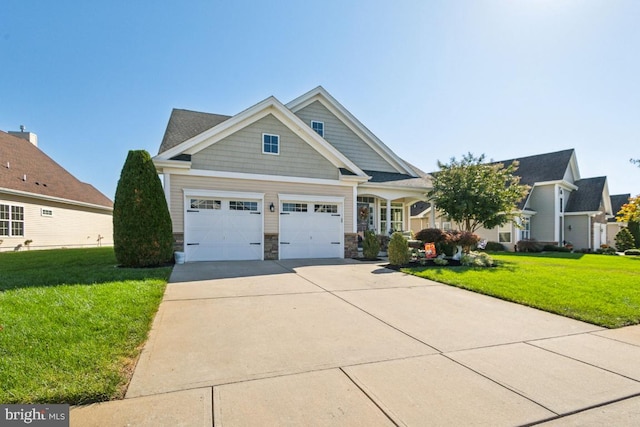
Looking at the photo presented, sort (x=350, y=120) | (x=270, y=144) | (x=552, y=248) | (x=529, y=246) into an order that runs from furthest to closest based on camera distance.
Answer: (x=552, y=248), (x=529, y=246), (x=350, y=120), (x=270, y=144)

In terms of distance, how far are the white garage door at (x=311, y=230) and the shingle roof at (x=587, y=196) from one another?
69.7ft

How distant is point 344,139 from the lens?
1706 centimetres

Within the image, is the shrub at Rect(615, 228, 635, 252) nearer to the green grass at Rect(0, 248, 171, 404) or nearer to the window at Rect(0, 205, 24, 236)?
the green grass at Rect(0, 248, 171, 404)

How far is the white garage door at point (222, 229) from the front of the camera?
11234 mm

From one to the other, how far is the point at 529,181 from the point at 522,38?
60.5ft

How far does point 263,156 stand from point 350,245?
5.14 meters

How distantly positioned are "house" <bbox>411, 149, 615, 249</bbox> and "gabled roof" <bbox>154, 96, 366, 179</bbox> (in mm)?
12913

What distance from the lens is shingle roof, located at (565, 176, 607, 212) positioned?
76.2ft

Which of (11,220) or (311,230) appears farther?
(11,220)

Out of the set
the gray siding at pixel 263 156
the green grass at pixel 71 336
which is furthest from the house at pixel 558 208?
the green grass at pixel 71 336

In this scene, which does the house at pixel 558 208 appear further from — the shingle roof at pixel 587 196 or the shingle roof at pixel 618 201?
the shingle roof at pixel 618 201

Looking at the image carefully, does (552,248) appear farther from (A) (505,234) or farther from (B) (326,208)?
(B) (326,208)

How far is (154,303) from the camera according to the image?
542 centimetres

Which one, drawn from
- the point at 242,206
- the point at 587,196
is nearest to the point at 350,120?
the point at 242,206
